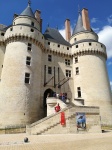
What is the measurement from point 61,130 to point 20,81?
33.2 feet

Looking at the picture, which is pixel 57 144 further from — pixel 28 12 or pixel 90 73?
pixel 28 12

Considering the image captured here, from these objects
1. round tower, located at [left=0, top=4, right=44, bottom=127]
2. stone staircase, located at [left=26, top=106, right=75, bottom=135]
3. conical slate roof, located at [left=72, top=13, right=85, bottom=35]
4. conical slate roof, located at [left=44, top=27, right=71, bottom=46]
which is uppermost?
conical slate roof, located at [left=72, top=13, right=85, bottom=35]

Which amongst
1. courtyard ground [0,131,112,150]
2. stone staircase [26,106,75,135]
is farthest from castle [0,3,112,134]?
courtyard ground [0,131,112,150]

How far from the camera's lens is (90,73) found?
88.7 feet

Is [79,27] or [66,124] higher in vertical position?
[79,27]

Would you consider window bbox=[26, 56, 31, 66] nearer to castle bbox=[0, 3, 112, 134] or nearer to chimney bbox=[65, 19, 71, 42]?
castle bbox=[0, 3, 112, 134]

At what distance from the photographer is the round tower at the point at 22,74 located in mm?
20047

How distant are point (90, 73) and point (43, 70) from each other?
8855 millimetres

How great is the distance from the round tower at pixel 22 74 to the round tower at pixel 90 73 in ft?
25.2

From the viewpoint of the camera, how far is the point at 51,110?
66.5ft

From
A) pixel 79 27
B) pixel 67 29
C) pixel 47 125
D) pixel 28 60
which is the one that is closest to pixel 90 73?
pixel 28 60

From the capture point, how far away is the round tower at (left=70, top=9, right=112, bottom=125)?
82.8ft

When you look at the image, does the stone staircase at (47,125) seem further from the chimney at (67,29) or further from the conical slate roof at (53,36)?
the chimney at (67,29)

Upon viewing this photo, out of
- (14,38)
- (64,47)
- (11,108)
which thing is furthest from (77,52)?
(11,108)
